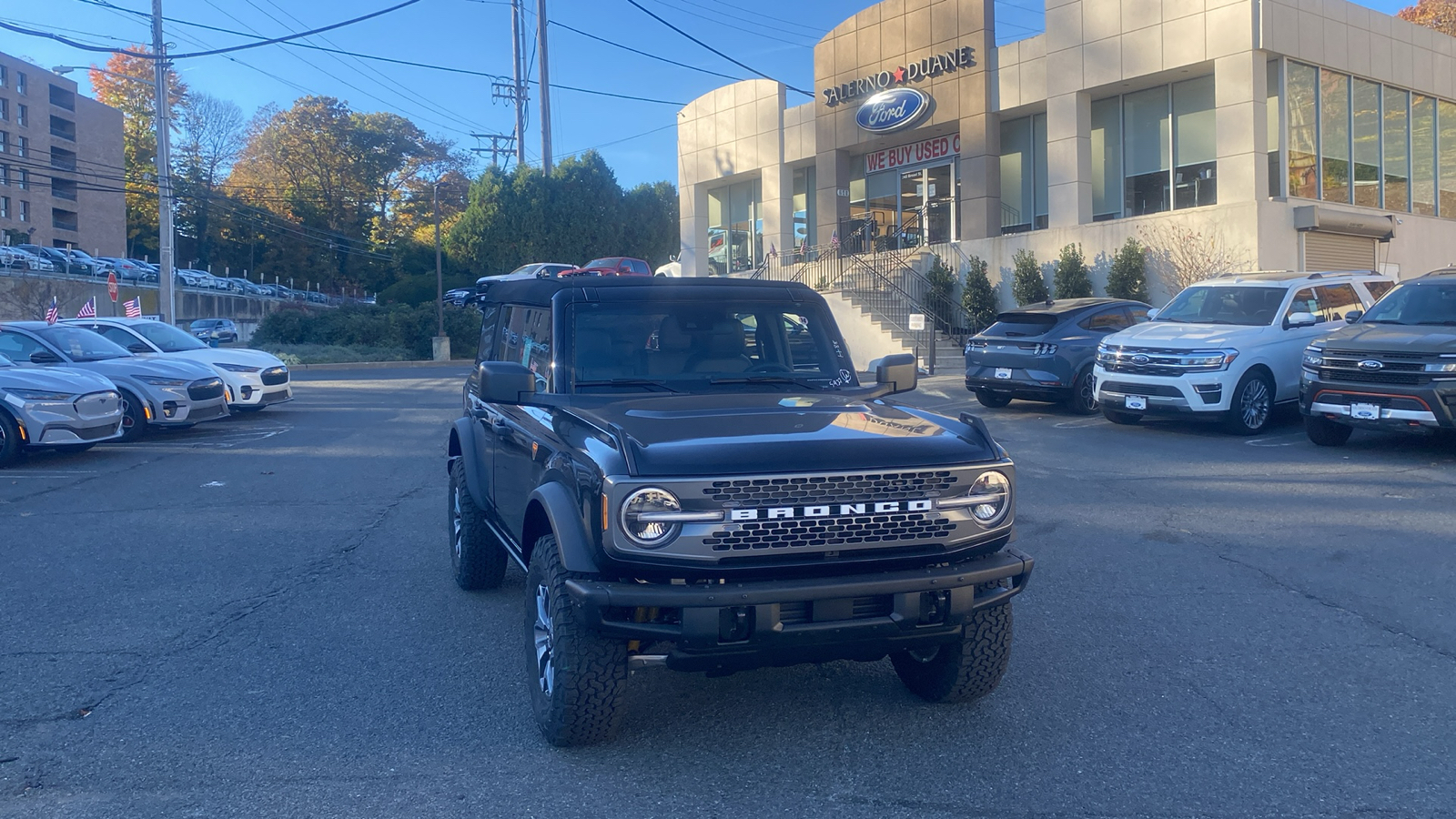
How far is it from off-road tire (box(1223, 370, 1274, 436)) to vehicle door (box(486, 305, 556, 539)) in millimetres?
9795

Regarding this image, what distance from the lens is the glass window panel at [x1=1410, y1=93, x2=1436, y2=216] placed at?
26.6m

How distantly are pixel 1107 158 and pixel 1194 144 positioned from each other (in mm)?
2352

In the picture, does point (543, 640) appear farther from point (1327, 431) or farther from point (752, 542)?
point (1327, 431)

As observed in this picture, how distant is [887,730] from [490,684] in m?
1.81

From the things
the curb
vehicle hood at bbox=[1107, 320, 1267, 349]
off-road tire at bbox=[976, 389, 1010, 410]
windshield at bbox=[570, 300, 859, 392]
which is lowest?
off-road tire at bbox=[976, 389, 1010, 410]

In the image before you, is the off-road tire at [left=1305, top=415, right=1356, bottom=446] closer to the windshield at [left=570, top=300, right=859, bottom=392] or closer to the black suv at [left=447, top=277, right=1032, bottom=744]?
the windshield at [left=570, top=300, right=859, bottom=392]

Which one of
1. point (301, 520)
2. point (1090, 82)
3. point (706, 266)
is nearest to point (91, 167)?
point (706, 266)

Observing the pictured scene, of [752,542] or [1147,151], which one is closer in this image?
[752,542]

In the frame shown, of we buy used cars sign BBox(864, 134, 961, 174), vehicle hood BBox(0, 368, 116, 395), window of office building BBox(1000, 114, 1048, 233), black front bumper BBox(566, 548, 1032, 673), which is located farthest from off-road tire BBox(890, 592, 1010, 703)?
we buy used cars sign BBox(864, 134, 961, 174)

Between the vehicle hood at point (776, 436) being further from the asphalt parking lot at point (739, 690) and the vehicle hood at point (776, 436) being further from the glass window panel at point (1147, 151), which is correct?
the glass window panel at point (1147, 151)

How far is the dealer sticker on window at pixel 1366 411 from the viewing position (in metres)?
10.9

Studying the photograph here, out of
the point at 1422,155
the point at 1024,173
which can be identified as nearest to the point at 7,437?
the point at 1024,173

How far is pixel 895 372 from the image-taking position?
17.8ft

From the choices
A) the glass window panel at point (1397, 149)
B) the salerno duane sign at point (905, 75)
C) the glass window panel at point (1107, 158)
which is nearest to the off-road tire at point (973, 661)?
the glass window panel at point (1107, 158)
